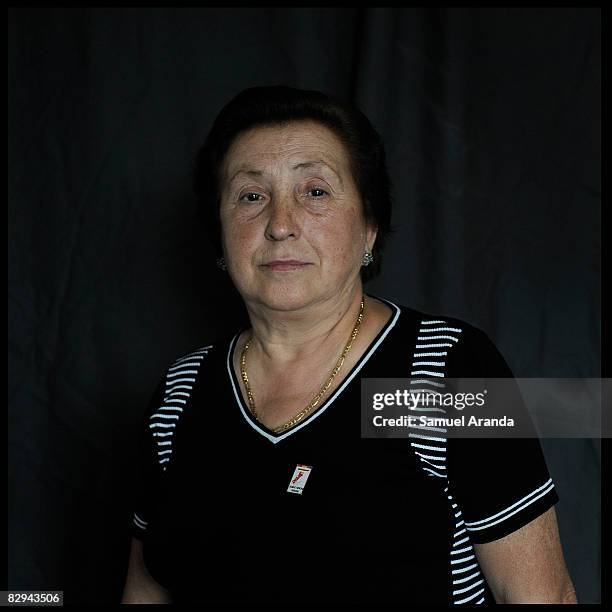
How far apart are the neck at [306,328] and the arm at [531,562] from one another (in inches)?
16.3

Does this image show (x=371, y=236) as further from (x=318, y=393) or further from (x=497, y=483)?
(x=497, y=483)

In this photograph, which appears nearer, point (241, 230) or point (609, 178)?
point (241, 230)

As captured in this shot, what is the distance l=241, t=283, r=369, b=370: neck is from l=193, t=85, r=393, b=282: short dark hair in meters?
0.17

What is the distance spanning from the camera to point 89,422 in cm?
195

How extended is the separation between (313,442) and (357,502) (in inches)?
4.6

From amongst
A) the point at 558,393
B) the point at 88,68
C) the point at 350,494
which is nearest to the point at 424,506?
the point at 350,494

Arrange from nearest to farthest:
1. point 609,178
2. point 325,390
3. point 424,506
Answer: point 424,506
point 325,390
point 609,178

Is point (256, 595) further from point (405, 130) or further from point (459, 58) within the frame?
point (459, 58)

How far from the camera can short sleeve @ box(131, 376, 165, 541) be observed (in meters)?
1.41

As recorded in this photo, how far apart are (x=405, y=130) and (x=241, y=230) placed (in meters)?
0.62

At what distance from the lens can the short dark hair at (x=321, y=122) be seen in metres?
1.37

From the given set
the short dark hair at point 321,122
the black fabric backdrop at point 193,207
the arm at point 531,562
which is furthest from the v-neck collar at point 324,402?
the black fabric backdrop at point 193,207

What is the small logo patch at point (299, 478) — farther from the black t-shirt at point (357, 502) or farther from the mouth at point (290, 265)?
the mouth at point (290, 265)

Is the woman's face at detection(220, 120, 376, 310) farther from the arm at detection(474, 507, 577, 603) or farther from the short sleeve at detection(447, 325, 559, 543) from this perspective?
the arm at detection(474, 507, 577, 603)
